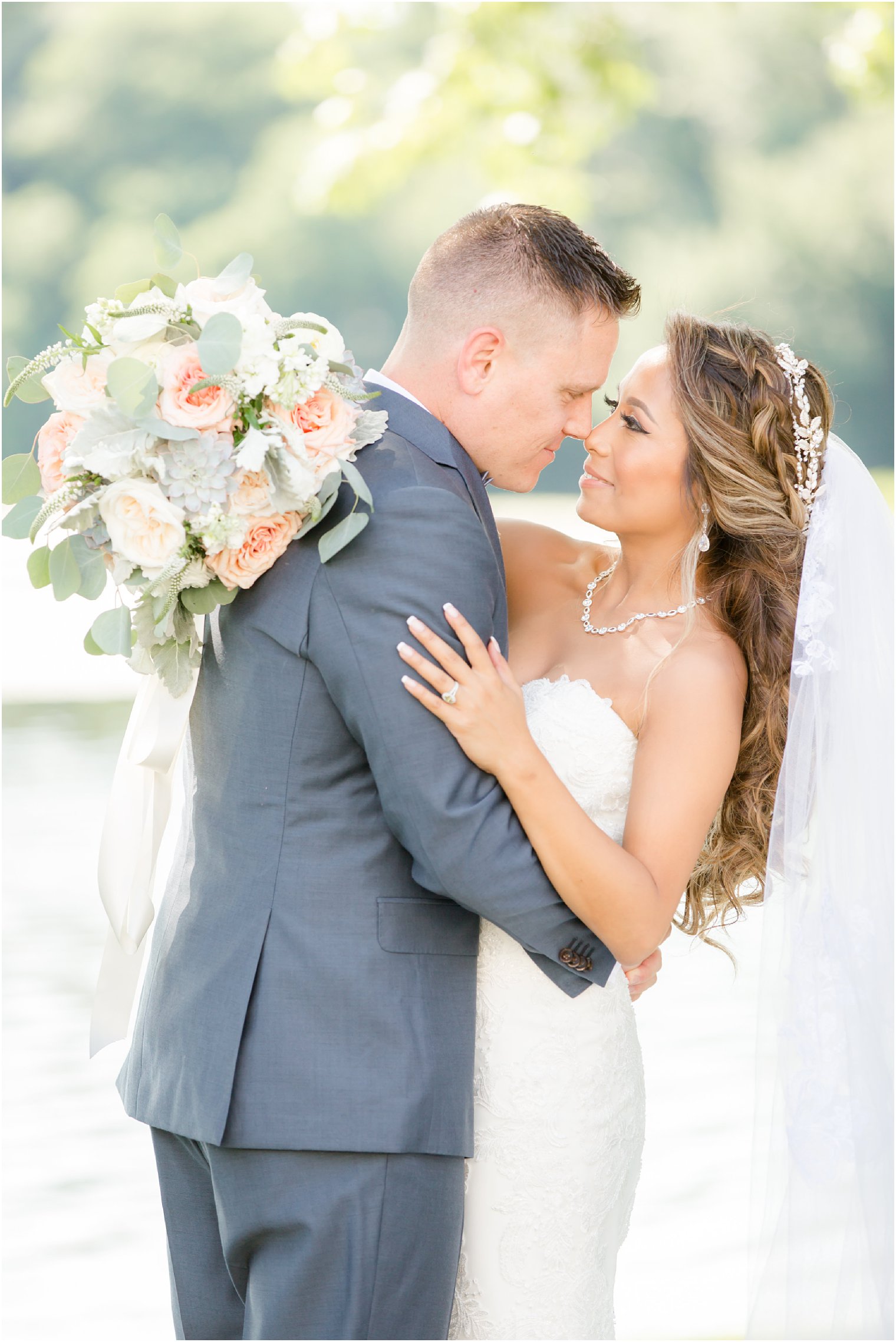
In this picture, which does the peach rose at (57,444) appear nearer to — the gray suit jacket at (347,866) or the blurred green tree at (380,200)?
the gray suit jacket at (347,866)

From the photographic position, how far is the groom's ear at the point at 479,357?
2492 millimetres

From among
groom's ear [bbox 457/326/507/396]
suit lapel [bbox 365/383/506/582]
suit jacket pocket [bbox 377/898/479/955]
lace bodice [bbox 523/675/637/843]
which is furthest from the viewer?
lace bodice [bbox 523/675/637/843]

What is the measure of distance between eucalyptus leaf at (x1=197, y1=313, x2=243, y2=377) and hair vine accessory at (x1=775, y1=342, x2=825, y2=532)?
138cm

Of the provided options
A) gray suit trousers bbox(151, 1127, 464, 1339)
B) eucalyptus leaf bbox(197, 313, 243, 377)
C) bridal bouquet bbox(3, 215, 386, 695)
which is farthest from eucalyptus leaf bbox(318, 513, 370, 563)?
gray suit trousers bbox(151, 1127, 464, 1339)

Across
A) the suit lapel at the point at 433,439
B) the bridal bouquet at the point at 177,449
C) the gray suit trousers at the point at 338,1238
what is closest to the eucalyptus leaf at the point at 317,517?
the bridal bouquet at the point at 177,449

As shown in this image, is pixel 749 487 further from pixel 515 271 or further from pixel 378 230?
pixel 378 230

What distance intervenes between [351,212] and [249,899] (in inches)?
389

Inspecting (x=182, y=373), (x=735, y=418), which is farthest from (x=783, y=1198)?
(x=182, y=373)

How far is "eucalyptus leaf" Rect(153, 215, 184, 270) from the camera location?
215cm

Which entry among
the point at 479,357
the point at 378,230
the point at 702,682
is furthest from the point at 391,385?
the point at 378,230

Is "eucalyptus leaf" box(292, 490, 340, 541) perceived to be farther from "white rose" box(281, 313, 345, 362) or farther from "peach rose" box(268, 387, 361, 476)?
"white rose" box(281, 313, 345, 362)

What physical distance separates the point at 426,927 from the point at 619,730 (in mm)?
685

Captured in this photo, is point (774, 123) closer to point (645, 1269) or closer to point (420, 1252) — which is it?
point (645, 1269)

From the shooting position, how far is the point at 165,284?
2160 millimetres
